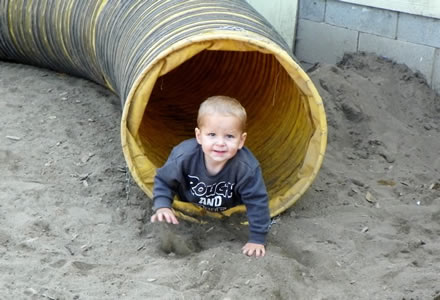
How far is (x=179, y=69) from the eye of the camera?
5.84 m

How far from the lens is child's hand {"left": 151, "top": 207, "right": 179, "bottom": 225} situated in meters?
3.90

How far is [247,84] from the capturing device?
5301mm

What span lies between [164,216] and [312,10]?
323 centimetres

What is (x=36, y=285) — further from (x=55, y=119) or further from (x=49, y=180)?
(x=55, y=119)

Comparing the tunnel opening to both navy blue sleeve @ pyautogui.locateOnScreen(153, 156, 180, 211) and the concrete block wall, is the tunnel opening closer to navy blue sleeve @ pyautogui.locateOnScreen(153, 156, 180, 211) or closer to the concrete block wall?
navy blue sleeve @ pyautogui.locateOnScreen(153, 156, 180, 211)

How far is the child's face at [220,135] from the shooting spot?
379 centimetres

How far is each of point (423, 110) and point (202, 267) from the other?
8.58ft

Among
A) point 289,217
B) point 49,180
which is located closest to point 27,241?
point 49,180

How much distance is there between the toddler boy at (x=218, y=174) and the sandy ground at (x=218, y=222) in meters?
0.13

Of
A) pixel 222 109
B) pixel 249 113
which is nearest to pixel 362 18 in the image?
pixel 249 113

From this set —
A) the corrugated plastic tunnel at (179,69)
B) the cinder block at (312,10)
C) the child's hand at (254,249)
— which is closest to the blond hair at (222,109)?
the corrugated plastic tunnel at (179,69)

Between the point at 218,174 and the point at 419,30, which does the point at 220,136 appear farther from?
the point at 419,30

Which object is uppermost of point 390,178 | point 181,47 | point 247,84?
point 181,47

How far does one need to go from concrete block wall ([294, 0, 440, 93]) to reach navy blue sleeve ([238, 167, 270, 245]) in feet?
7.52
